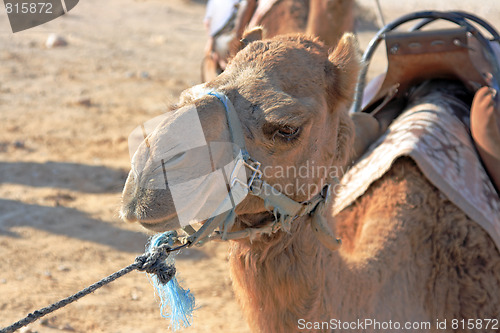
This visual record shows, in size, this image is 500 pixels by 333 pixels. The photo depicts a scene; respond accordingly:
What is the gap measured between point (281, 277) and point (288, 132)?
1.79 feet

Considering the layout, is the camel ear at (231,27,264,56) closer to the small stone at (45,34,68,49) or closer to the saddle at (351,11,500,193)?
the saddle at (351,11,500,193)

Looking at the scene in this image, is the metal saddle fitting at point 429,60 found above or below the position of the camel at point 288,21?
above

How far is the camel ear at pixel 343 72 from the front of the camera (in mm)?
2217

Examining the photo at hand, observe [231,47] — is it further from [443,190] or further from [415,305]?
[415,305]

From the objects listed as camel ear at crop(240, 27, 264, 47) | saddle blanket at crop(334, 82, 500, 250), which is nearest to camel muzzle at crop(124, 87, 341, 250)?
camel ear at crop(240, 27, 264, 47)

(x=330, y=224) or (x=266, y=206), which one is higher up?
(x=266, y=206)

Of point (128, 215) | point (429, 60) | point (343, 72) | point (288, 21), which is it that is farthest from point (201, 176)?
point (288, 21)

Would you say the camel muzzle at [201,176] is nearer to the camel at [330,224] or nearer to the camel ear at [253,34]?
the camel at [330,224]

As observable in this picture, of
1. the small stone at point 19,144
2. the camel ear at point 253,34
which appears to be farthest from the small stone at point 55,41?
the camel ear at point 253,34

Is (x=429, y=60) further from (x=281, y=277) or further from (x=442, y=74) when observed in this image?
(x=281, y=277)

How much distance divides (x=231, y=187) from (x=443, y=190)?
50.5 inches

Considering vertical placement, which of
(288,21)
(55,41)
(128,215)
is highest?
(128,215)

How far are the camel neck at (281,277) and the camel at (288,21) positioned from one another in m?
2.94

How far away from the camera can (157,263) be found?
1856 millimetres
